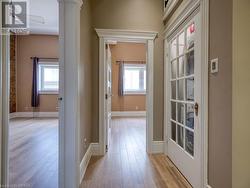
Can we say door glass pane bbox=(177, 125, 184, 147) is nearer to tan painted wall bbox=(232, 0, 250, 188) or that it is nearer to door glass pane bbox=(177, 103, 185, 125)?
door glass pane bbox=(177, 103, 185, 125)

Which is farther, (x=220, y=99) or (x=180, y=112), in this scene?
(x=180, y=112)

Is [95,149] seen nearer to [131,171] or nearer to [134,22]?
[131,171]

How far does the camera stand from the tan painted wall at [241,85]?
4.97 ft

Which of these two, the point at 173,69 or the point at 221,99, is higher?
the point at 173,69

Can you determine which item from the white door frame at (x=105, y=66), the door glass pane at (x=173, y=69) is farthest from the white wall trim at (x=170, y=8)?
the door glass pane at (x=173, y=69)

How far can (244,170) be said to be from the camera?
1526 millimetres

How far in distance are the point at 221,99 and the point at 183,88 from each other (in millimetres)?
986

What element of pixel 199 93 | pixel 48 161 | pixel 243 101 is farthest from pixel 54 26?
pixel 243 101

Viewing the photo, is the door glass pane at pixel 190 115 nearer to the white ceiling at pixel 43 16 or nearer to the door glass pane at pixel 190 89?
the door glass pane at pixel 190 89

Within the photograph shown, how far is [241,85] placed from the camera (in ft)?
4.98

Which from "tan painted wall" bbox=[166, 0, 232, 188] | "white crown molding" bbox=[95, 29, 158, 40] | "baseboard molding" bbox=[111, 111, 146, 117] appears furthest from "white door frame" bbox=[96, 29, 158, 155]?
"baseboard molding" bbox=[111, 111, 146, 117]

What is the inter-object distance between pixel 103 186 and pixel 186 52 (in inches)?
74.9

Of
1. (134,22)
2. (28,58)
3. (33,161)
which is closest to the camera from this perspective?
(33,161)

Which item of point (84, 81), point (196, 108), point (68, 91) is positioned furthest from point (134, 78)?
point (68, 91)
